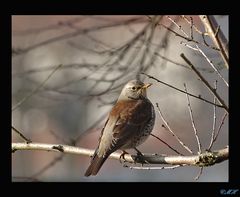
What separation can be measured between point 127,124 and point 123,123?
32 millimetres

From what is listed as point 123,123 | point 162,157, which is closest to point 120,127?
point 123,123

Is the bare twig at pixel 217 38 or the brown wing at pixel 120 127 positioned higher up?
the bare twig at pixel 217 38

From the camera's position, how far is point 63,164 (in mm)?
8789

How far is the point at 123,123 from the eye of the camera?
471 cm

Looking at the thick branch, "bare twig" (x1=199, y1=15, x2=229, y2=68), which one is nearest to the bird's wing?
the thick branch

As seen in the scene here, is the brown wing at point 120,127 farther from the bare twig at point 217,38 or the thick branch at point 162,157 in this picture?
the bare twig at point 217,38

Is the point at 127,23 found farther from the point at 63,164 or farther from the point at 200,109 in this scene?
the point at 63,164

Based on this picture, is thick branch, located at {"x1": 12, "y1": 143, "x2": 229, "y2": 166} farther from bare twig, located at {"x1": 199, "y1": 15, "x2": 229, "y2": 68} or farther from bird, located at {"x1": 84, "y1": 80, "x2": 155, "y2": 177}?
bare twig, located at {"x1": 199, "y1": 15, "x2": 229, "y2": 68}

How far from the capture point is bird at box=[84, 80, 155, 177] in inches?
176

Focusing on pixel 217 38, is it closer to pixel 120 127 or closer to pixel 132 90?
→ pixel 120 127

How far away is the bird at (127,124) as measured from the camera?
447 centimetres

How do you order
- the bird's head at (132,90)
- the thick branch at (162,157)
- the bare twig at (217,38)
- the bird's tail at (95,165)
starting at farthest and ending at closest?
the bird's head at (132,90) < the bird's tail at (95,165) < the thick branch at (162,157) < the bare twig at (217,38)

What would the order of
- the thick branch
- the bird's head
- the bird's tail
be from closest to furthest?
the thick branch → the bird's tail → the bird's head

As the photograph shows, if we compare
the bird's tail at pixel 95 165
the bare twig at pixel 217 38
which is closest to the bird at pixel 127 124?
the bird's tail at pixel 95 165
